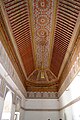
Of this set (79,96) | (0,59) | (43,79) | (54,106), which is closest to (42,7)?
(0,59)

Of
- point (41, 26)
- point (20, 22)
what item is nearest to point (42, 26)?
point (41, 26)

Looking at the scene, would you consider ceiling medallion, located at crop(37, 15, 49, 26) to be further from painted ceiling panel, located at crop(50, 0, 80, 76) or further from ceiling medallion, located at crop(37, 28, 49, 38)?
painted ceiling panel, located at crop(50, 0, 80, 76)

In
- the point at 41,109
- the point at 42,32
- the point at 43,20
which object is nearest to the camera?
the point at 43,20

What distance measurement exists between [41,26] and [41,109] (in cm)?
697

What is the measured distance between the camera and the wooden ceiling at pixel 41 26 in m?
4.26

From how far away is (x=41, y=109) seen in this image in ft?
32.1

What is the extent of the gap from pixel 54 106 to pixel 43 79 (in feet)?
7.74

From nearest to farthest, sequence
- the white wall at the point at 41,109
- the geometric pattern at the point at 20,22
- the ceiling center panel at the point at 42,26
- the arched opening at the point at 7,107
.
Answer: the geometric pattern at the point at 20,22 → the ceiling center panel at the point at 42,26 → the arched opening at the point at 7,107 → the white wall at the point at 41,109

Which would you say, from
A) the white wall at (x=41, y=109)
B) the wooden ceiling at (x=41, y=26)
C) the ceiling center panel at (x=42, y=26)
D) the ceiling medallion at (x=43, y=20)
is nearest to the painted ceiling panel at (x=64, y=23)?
the wooden ceiling at (x=41, y=26)

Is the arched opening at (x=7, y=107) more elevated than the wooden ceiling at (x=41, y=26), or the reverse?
the wooden ceiling at (x=41, y=26)

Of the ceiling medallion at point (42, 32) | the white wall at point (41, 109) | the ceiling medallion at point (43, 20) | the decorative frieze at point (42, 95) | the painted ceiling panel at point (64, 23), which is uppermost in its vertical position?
the ceiling medallion at point (43, 20)

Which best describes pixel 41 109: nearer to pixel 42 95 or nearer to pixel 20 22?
pixel 42 95

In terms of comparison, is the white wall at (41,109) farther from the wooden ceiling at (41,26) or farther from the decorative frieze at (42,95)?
the wooden ceiling at (41,26)

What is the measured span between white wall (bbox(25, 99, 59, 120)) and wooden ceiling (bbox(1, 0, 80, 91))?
376 cm
